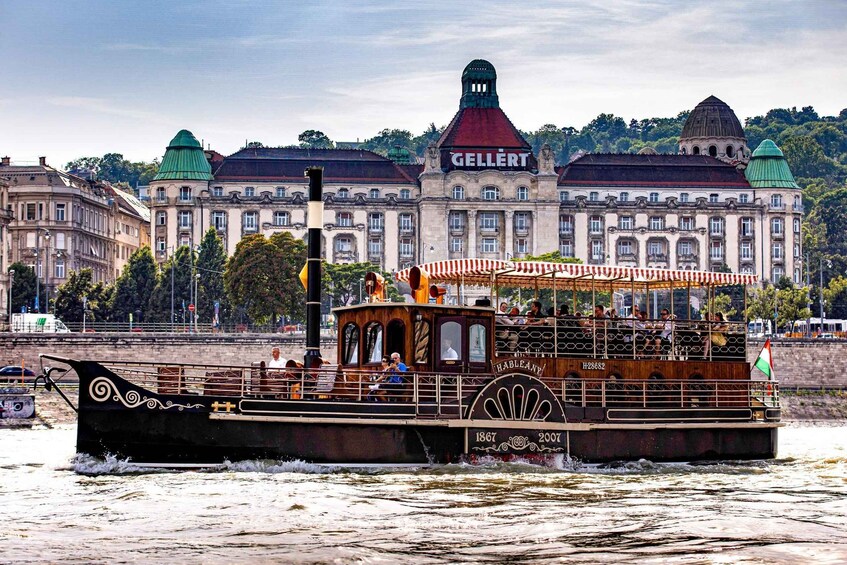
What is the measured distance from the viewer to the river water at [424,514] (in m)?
24.6

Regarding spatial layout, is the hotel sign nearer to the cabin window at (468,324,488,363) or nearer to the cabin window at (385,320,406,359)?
the cabin window at (468,324,488,363)

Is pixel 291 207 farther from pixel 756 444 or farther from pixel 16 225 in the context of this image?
pixel 756 444

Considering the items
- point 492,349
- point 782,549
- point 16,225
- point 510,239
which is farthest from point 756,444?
point 510,239

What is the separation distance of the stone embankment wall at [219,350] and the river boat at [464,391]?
63.7 m

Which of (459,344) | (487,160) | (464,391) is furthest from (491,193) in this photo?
(464,391)

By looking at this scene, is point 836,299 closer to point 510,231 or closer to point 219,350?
point 510,231

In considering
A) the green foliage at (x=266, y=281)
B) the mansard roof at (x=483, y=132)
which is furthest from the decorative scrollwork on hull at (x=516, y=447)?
the mansard roof at (x=483, y=132)

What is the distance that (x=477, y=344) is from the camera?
3638cm

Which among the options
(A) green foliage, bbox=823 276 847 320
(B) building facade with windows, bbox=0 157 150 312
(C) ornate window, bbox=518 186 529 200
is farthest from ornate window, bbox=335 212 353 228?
(A) green foliage, bbox=823 276 847 320

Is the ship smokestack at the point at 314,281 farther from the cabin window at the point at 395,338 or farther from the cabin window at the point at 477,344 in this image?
the cabin window at the point at 477,344

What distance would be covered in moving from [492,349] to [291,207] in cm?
13558

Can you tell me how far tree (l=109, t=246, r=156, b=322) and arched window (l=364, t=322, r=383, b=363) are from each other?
3657 inches

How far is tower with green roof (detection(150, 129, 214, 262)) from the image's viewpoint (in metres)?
170

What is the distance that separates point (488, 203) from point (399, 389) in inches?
5413
